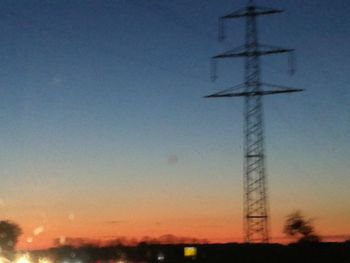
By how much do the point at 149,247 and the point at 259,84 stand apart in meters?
120

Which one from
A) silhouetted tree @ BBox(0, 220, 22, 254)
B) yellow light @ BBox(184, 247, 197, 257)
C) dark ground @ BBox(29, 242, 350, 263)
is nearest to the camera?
dark ground @ BBox(29, 242, 350, 263)

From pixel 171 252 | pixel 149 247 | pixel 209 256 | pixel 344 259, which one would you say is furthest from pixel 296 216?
pixel 149 247

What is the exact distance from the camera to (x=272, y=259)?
3935 inches

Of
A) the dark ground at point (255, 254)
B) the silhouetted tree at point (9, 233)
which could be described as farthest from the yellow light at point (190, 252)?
the silhouetted tree at point (9, 233)

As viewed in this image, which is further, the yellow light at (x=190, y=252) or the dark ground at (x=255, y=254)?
the yellow light at (x=190, y=252)

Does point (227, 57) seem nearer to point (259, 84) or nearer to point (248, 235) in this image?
point (259, 84)

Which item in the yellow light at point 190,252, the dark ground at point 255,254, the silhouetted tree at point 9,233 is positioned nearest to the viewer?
the dark ground at point 255,254

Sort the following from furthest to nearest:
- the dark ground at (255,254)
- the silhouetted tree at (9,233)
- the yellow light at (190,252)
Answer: the silhouetted tree at (9,233)
the yellow light at (190,252)
the dark ground at (255,254)

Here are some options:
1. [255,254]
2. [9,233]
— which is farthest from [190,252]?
[9,233]

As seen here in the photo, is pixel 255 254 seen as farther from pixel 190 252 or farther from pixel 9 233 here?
pixel 9 233

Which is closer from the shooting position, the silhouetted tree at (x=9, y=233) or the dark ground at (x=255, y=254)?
the dark ground at (x=255, y=254)

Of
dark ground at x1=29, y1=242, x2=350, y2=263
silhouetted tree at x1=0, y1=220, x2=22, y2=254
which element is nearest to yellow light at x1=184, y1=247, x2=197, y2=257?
dark ground at x1=29, y1=242, x2=350, y2=263

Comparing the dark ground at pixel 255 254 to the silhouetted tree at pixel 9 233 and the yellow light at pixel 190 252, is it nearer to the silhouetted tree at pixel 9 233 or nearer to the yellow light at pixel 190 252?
the yellow light at pixel 190 252

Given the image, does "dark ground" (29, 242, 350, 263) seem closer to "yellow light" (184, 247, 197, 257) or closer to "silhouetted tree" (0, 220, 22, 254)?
"yellow light" (184, 247, 197, 257)
